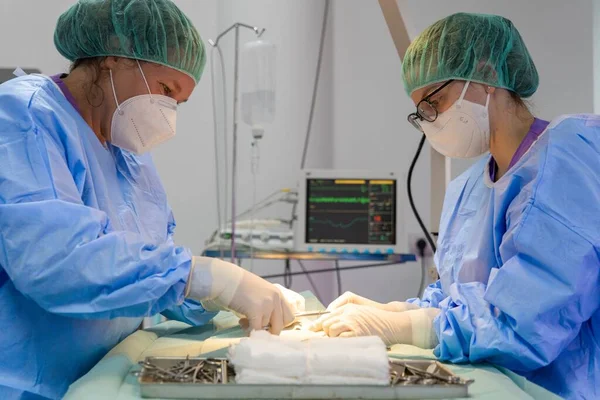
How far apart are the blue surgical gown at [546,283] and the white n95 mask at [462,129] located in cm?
20

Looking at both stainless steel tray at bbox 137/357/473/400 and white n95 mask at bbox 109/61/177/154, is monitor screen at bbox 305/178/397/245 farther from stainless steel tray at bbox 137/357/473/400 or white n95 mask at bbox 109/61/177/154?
stainless steel tray at bbox 137/357/473/400

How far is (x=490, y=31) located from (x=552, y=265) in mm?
622

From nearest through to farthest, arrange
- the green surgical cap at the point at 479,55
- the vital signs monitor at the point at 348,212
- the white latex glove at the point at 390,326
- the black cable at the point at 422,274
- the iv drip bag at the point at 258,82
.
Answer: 1. the white latex glove at the point at 390,326
2. the green surgical cap at the point at 479,55
3. the vital signs monitor at the point at 348,212
4. the iv drip bag at the point at 258,82
5. the black cable at the point at 422,274

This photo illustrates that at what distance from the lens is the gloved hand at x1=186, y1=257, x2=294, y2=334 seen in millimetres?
1181

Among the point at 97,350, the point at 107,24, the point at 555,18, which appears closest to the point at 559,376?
the point at 97,350

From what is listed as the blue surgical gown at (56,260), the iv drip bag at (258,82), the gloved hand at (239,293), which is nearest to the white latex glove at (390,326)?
the gloved hand at (239,293)

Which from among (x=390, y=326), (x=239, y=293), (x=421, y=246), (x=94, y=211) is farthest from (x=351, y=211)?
(x=94, y=211)

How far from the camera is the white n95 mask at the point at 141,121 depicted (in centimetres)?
144

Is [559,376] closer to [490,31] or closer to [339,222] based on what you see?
[490,31]

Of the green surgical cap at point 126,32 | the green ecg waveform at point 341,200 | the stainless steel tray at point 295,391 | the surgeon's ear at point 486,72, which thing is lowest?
the stainless steel tray at point 295,391

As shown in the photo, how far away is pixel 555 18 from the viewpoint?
9.68 ft

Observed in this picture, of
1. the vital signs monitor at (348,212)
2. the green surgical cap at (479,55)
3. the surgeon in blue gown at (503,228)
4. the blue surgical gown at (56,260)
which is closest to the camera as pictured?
the blue surgical gown at (56,260)

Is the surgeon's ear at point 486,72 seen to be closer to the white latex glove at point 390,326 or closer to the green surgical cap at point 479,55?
the green surgical cap at point 479,55

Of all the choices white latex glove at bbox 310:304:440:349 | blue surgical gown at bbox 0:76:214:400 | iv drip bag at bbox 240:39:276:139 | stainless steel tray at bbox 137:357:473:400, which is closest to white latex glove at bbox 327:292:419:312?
white latex glove at bbox 310:304:440:349
